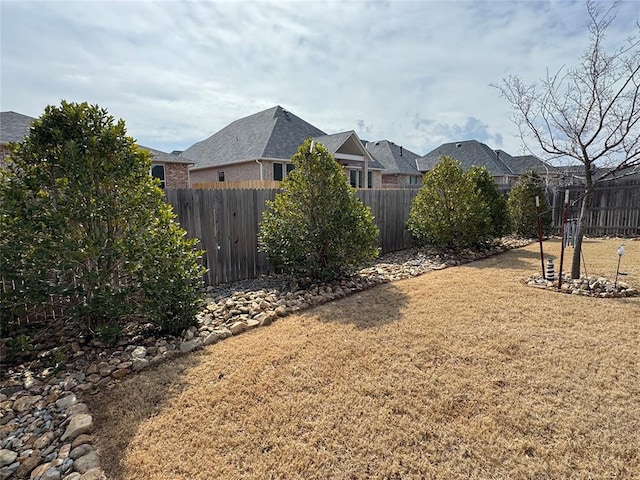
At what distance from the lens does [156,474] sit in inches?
73.4

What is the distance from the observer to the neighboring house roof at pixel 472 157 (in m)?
28.0

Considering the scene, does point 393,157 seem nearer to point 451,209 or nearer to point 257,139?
point 257,139

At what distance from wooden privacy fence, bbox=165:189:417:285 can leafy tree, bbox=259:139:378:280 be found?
0.74m

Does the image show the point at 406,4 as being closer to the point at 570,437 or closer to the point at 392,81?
the point at 392,81

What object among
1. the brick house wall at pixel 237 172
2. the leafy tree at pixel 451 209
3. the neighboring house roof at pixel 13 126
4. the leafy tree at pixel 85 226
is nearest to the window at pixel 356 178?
the brick house wall at pixel 237 172

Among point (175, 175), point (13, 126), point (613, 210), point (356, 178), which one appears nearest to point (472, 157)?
point (356, 178)

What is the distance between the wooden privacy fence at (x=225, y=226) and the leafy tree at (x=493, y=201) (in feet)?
20.3

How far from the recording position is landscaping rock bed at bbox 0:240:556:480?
6.52 feet

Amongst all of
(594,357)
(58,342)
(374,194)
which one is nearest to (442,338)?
(594,357)

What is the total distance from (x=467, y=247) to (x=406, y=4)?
5.62 meters

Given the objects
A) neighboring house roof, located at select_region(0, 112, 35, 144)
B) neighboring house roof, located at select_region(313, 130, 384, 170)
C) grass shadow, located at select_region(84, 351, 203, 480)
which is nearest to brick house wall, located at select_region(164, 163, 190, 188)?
neighboring house roof, located at select_region(0, 112, 35, 144)

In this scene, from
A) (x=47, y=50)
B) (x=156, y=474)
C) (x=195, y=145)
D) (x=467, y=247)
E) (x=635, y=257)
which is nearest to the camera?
(x=156, y=474)

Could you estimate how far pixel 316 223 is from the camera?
546cm

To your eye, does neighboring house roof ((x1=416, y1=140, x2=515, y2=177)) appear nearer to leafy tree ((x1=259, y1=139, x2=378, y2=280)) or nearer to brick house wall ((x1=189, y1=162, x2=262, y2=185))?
brick house wall ((x1=189, y1=162, x2=262, y2=185))
